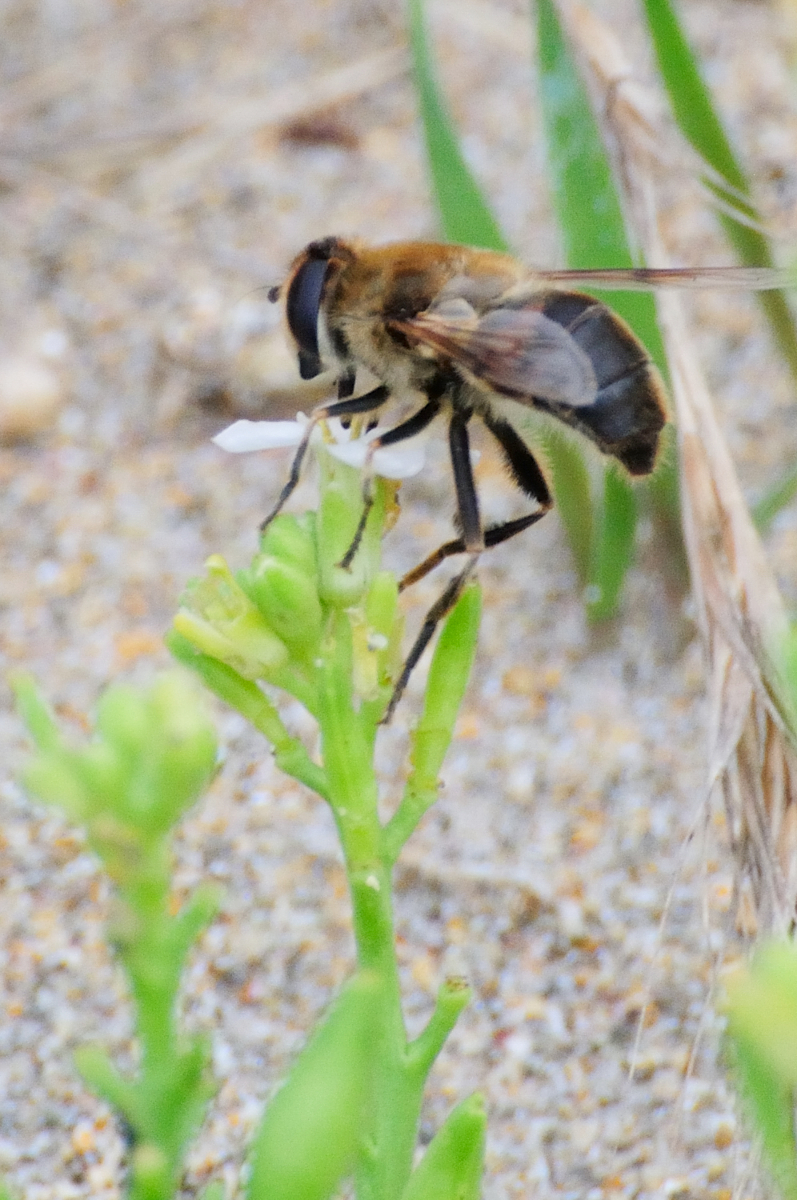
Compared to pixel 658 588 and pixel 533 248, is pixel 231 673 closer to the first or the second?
pixel 658 588

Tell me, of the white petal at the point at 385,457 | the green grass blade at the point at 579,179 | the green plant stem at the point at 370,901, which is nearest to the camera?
the green plant stem at the point at 370,901

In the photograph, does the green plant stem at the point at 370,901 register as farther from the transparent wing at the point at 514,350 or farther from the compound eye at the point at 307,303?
the compound eye at the point at 307,303

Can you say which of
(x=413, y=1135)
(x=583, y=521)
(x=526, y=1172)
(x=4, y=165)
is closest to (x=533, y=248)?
(x=583, y=521)

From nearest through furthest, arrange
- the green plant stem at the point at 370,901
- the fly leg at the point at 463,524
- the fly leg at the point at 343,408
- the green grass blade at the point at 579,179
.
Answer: the green plant stem at the point at 370,901, the fly leg at the point at 343,408, the fly leg at the point at 463,524, the green grass blade at the point at 579,179

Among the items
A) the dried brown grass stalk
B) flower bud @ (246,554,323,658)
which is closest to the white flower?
flower bud @ (246,554,323,658)

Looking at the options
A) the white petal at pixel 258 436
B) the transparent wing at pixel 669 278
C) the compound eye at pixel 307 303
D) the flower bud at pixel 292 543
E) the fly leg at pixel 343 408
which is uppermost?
the compound eye at pixel 307 303

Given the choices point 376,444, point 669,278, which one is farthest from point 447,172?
point 376,444

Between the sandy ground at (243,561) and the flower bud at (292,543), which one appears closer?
the flower bud at (292,543)

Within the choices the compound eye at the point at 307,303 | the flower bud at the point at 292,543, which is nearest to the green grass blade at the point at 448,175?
the compound eye at the point at 307,303
